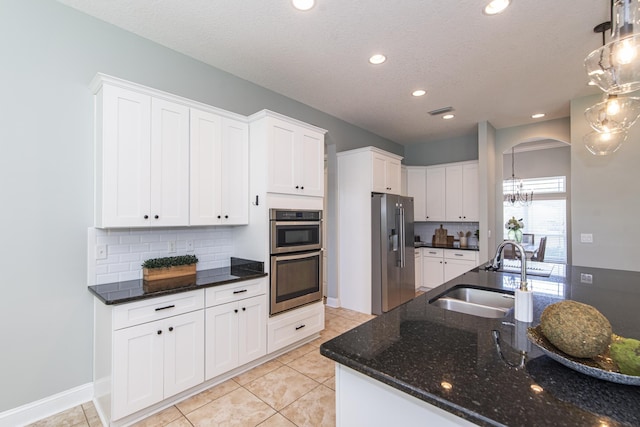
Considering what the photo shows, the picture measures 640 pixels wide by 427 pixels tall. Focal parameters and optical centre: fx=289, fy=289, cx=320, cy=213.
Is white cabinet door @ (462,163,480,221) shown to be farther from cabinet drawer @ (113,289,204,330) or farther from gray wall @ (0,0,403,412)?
gray wall @ (0,0,403,412)

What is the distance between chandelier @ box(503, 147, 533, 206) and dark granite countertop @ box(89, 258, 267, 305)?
678 cm

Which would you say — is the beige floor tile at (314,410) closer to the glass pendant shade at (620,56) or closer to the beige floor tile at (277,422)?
the beige floor tile at (277,422)

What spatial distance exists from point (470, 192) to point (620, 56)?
3879 mm

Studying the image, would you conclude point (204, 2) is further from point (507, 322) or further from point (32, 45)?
point (507, 322)

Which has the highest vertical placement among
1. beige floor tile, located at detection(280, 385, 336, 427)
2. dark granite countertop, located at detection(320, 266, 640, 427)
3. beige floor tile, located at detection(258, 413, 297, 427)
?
dark granite countertop, located at detection(320, 266, 640, 427)

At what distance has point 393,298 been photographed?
4.22m

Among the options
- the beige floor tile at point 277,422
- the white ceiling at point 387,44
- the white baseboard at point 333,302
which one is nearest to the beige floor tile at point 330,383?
the beige floor tile at point 277,422

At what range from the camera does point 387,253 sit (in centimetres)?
415

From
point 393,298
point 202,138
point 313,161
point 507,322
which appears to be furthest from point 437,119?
point 507,322

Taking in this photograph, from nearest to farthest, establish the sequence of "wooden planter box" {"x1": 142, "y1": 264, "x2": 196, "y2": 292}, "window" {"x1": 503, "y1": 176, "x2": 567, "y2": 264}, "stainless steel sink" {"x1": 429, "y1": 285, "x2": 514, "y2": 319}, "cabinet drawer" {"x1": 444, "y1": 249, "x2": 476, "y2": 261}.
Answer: "stainless steel sink" {"x1": 429, "y1": 285, "x2": 514, "y2": 319}
"wooden planter box" {"x1": 142, "y1": 264, "x2": 196, "y2": 292}
"cabinet drawer" {"x1": 444, "y1": 249, "x2": 476, "y2": 261}
"window" {"x1": 503, "y1": 176, "x2": 567, "y2": 264}

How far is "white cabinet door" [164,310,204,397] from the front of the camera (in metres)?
2.14

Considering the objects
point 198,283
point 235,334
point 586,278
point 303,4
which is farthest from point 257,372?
point 303,4

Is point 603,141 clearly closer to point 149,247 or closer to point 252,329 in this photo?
point 252,329

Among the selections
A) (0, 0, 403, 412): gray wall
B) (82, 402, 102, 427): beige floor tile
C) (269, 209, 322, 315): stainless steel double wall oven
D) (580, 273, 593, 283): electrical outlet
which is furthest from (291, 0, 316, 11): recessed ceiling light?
(82, 402, 102, 427): beige floor tile
